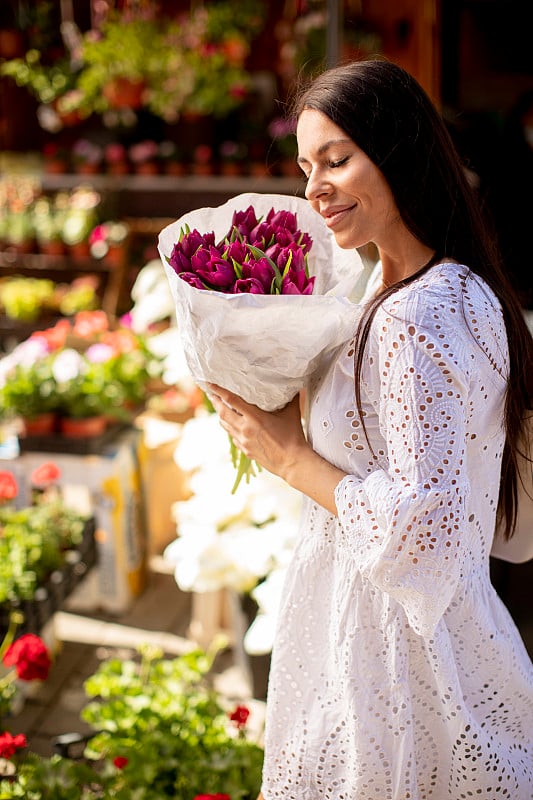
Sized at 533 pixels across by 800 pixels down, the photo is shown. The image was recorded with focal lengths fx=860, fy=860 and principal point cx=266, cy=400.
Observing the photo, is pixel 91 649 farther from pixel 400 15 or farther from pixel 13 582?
pixel 400 15

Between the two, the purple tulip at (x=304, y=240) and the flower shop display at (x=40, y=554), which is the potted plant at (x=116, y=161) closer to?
the flower shop display at (x=40, y=554)

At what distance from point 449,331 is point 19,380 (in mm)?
2385

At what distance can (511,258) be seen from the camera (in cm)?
328

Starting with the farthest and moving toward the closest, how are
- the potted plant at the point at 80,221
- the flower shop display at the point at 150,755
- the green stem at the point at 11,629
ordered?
the potted plant at the point at 80,221
the green stem at the point at 11,629
the flower shop display at the point at 150,755

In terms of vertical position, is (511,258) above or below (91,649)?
above

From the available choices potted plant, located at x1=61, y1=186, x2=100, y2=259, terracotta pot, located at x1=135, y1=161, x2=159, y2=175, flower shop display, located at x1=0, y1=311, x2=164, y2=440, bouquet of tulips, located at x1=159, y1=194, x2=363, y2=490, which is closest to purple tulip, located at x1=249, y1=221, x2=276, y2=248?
bouquet of tulips, located at x1=159, y1=194, x2=363, y2=490

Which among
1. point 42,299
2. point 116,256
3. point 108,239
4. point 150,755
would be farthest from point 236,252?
point 108,239

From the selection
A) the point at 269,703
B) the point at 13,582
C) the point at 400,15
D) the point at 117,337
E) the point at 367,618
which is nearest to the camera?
the point at 367,618

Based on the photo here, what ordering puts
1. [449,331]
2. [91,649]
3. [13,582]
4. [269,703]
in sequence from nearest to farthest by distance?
1. [449,331]
2. [269,703]
3. [13,582]
4. [91,649]

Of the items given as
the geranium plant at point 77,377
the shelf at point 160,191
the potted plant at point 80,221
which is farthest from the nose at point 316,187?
the potted plant at point 80,221

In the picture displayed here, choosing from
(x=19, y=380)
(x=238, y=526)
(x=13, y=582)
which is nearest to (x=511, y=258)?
(x=238, y=526)

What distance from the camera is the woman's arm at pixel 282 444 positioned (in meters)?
1.29

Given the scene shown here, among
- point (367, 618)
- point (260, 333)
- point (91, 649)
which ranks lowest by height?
point (91, 649)

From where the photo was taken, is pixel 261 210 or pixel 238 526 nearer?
pixel 261 210
